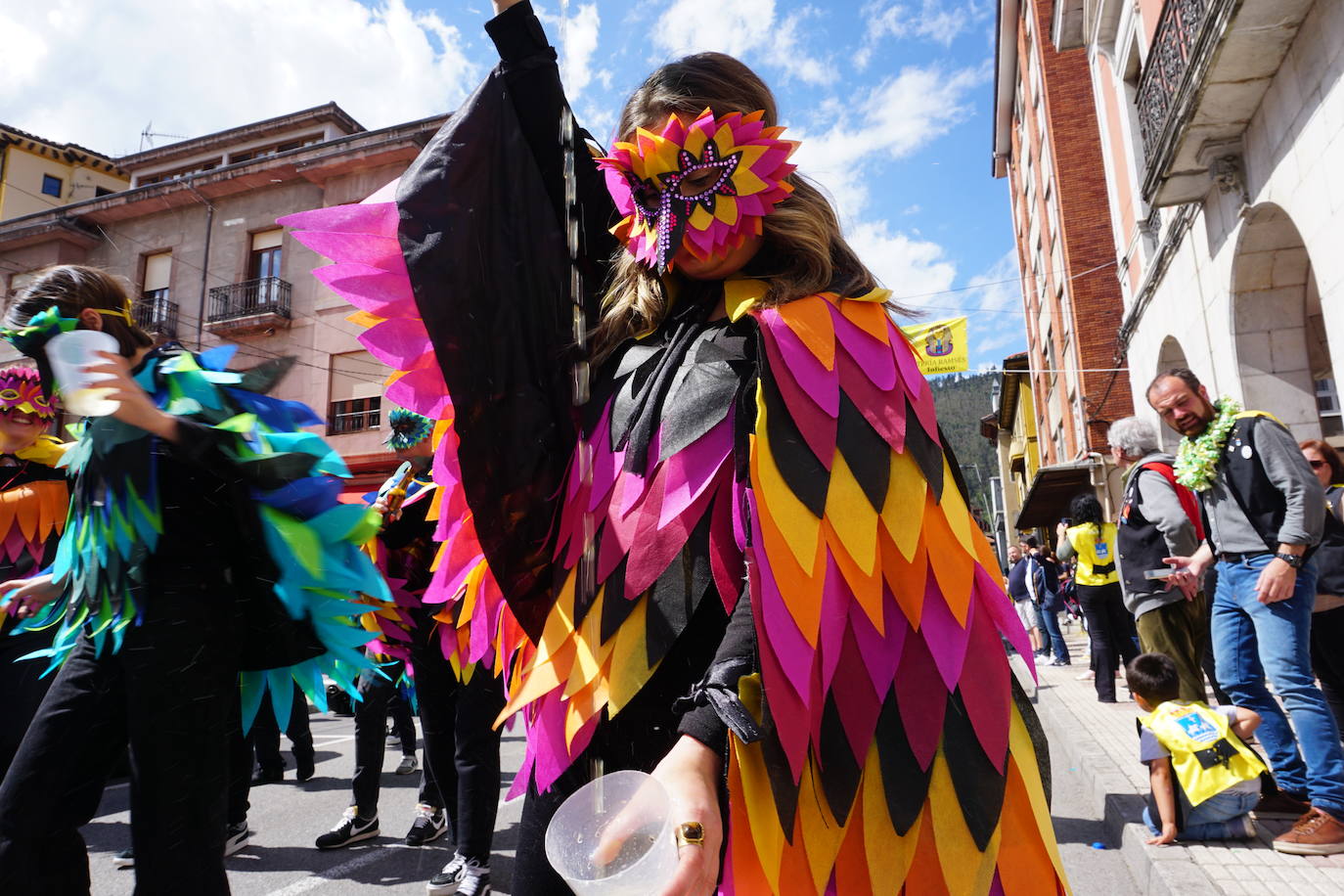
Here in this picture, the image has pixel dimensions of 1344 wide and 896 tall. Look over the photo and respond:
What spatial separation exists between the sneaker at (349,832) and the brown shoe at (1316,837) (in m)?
3.88

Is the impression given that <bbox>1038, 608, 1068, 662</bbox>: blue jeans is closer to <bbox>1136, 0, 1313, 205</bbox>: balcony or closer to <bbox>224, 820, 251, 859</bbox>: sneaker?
<bbox>1136, 0, 1313, 205</bbox>: balcony

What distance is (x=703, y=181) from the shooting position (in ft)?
4.42

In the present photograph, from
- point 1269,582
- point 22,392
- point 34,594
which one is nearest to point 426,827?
point 34,594

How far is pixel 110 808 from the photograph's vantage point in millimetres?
5168

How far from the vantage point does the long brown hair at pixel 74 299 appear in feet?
7.66

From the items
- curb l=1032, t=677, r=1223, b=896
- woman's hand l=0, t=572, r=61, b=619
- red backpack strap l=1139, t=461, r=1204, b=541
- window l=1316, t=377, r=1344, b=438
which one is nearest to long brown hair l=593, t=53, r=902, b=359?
curb l=1032, t=677, r=1223, b=896

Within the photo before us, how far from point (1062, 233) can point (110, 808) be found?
2061cm

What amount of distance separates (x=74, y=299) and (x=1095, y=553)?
6957 mm

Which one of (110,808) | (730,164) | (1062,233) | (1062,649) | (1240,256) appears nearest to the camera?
(730,164)

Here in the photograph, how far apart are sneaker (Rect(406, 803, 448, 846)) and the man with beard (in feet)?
11.7

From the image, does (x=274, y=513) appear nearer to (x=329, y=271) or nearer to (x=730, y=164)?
(x=329, y=271)

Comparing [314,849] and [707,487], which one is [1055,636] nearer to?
[314,849]

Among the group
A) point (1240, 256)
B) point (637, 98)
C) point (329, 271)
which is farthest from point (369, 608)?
point (1240, 256)

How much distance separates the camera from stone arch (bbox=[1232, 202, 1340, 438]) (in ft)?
26.1
